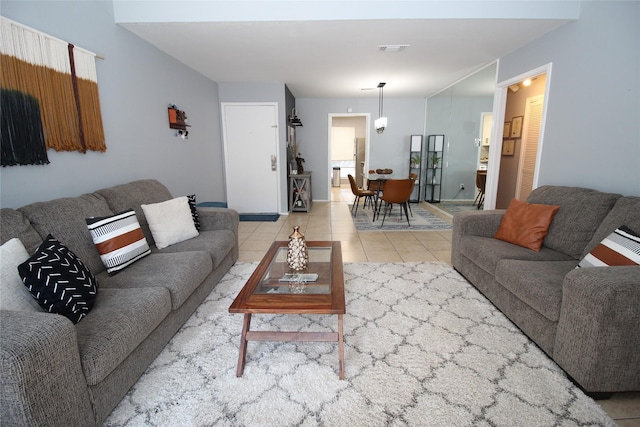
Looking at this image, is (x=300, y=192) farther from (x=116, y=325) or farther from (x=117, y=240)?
(x=116, y=325)

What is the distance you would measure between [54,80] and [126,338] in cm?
188

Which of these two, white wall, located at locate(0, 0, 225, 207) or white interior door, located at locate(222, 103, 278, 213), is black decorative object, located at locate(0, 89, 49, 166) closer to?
white wall, located at locate(0, 0, 225, 207)

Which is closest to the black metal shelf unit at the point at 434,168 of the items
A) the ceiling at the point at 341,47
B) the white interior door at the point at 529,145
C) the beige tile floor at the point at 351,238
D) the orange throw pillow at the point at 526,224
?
the beige tile floor at the point at 351,238

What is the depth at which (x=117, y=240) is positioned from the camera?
200cm

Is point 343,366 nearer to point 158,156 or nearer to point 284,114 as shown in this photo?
point 158,156

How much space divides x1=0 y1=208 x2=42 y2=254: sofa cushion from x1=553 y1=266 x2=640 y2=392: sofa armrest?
276 cm

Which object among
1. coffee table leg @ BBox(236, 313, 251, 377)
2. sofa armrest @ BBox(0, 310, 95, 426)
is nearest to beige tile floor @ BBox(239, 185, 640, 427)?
Answer: coffee table leg @ BBox(236, 313, 251, 377)

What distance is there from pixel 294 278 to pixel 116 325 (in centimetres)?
96

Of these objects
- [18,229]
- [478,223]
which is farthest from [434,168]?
[18,229]

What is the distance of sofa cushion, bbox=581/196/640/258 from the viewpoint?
1844mm

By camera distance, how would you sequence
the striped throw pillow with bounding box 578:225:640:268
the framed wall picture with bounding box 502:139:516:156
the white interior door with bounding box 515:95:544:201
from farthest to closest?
the framed wall picture with bounding box 502:139:516:156
the white interior door with bounding box 515:95:544:201
the striped throw pillow with bounding box 578:225:640:268

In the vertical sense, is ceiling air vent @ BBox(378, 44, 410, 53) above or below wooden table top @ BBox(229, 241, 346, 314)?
above

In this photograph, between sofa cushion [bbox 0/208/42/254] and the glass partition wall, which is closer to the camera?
sofa cushion [bbox 0/208/42/254]

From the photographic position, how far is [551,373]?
5.45ft
